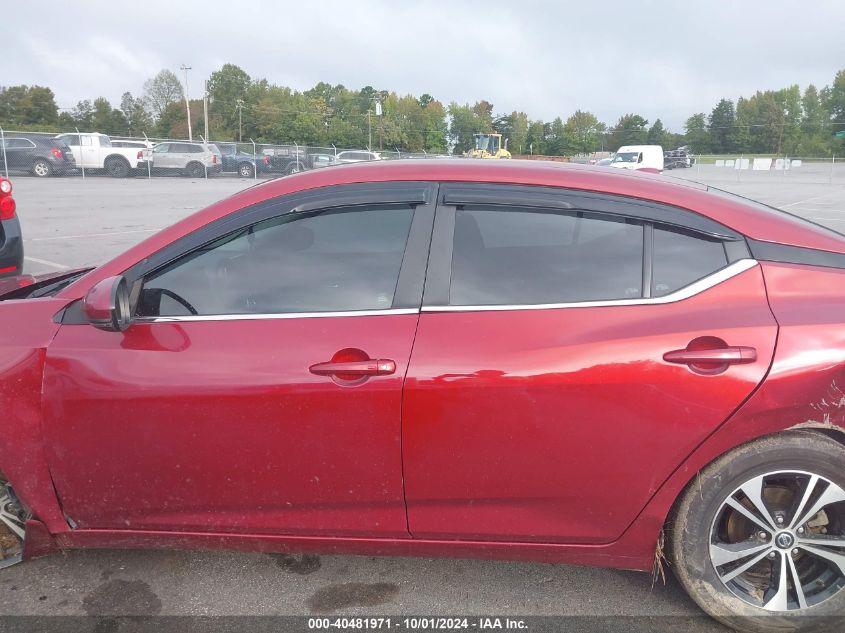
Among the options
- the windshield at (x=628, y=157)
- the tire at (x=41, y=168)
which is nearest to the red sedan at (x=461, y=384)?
the tire at (x=41, y=168)

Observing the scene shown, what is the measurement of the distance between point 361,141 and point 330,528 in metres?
71.5

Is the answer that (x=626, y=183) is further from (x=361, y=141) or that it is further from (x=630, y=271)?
(x=361, y=141)

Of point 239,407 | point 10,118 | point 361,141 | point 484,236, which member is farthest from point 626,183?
point 10,118

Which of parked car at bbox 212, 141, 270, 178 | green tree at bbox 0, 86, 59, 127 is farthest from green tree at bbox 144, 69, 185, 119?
parked car at bbox 212, 141, 270, 178

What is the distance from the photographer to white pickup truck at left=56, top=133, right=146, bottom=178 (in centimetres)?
2612

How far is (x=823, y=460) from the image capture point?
2.02m

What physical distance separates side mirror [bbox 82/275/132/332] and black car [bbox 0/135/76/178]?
82.4ft

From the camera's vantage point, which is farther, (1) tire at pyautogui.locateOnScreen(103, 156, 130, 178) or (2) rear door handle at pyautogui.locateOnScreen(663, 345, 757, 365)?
(1) tire at pyautogui.locateOnScreen(103, 156, 130, 178)

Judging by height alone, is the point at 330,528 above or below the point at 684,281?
below

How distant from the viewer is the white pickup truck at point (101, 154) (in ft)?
85.7

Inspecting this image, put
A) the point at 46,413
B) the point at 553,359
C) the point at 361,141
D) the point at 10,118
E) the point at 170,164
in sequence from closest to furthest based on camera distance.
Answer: the point at 553,359, the point at 46,413, the point at 170,164, the point at 10,118, the point at 361,141

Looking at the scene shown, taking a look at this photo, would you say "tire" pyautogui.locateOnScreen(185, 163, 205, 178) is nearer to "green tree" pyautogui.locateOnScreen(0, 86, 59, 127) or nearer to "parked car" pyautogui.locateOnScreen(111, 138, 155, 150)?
"parked car" pyautogui.locateOnScreen(111, 138, 155, 150)

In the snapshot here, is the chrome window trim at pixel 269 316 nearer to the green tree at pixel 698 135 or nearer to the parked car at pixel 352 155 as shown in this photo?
the parked car at pixel 352 155

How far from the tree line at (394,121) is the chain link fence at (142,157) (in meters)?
24.7
